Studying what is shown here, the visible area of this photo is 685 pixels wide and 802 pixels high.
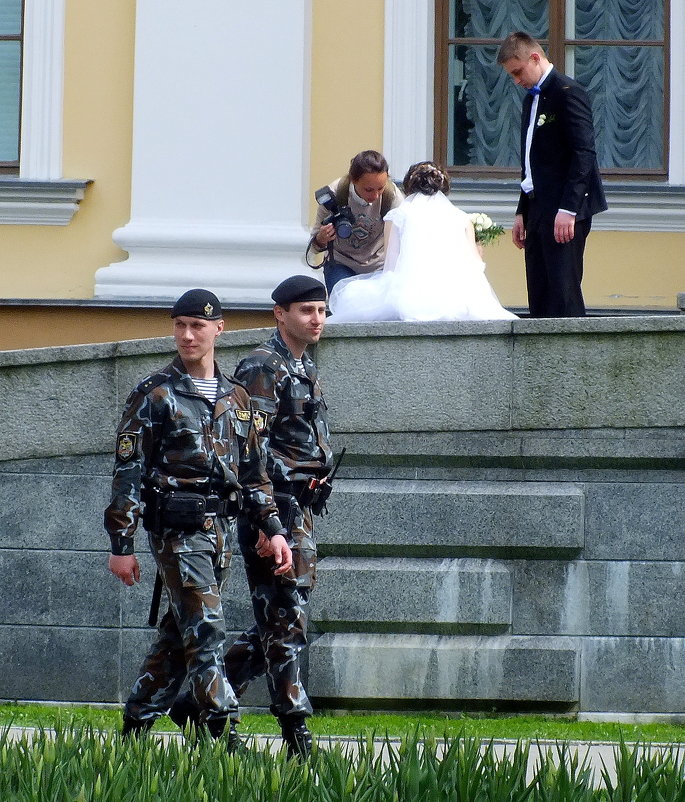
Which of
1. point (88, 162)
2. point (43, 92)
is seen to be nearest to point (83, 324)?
point (88, 162)

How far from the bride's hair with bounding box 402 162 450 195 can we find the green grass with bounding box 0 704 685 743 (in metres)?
2.87

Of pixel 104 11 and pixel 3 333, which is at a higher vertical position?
pixel 104 11

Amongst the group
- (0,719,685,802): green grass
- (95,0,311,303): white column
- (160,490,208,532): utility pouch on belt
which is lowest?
(0,719,685,802): green grass

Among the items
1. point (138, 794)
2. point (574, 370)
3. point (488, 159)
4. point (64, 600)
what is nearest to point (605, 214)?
point (488, 159)

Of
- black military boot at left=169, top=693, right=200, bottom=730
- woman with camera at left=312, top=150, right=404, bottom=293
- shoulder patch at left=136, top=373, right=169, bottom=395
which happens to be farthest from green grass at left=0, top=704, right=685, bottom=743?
woman with camera at left=312, top=150, right=404, bottom=293

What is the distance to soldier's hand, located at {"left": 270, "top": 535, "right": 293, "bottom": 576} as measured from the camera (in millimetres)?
5809

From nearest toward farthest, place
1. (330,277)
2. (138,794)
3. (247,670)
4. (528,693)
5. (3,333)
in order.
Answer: (138,794), (247,670), (528,693), (330,277), (3,333)

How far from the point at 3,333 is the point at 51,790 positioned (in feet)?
22.8

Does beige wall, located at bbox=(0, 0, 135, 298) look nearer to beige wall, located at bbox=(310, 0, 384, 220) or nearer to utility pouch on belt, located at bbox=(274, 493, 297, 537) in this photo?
beige wall, located at bbox=(310, 0, 384, 220)

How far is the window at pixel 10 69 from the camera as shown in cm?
1127

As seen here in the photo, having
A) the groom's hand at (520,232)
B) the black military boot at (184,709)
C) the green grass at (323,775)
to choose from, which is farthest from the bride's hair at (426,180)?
the green grass at (323,775)

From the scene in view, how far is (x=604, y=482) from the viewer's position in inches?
297

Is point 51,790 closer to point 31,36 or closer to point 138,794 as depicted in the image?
point 138,794

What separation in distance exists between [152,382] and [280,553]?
31.3 inches
